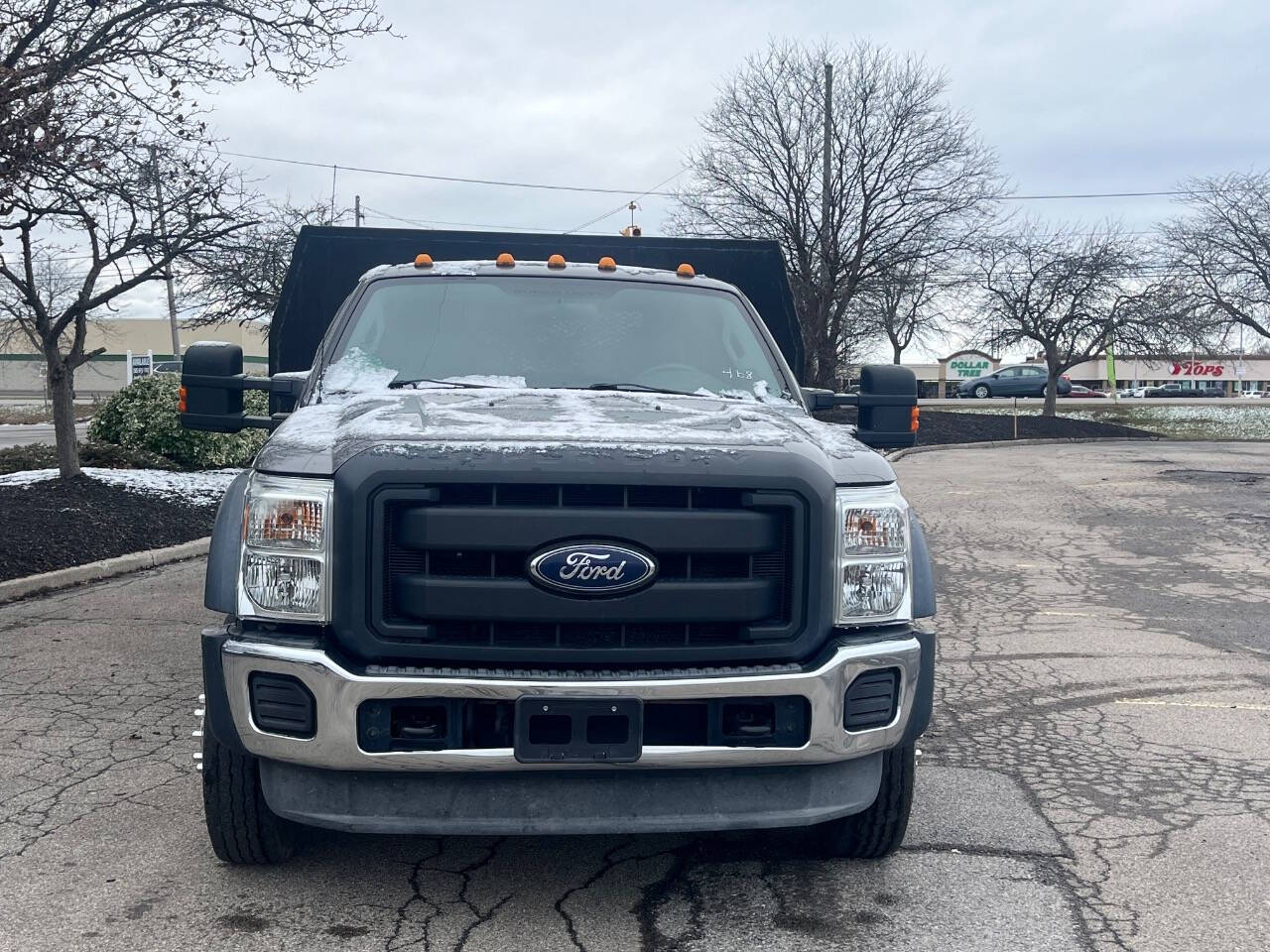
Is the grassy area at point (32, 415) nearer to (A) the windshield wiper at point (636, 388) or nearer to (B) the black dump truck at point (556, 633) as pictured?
(A) the windshield wiper at point (636, 388)

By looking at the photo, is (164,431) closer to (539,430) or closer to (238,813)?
(238,813)

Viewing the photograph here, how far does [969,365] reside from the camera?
2958 inches

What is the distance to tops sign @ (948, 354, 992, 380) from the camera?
74.7 m

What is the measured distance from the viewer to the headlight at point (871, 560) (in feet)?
11.5

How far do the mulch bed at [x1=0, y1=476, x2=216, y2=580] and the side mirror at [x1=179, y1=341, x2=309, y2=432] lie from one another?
481 cm

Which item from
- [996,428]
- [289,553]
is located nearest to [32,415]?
[996,428]

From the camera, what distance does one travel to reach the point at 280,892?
3693 mm

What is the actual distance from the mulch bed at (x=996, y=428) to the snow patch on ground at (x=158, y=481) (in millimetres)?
17814

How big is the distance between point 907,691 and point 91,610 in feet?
21.0

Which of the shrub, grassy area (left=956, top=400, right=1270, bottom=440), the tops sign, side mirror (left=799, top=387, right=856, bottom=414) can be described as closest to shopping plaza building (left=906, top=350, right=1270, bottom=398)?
the tops sign

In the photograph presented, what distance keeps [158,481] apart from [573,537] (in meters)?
11.7

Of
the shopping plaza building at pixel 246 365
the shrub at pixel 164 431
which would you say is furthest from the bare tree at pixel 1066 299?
the shrub at pixel 164 431

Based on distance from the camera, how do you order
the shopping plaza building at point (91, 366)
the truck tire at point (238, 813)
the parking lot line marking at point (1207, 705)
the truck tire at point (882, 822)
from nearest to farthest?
the truck tire at point (238, 813), the truck tire at point (882, 822), the parking lot line marking at point (1207, 705), the shopping plaza building at point (91, 366)

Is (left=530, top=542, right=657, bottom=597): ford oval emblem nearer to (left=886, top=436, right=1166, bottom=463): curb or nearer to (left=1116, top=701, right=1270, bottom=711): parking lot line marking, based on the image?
(left=1116, top=701, right=1270, bottom=711): parking lot line marking
